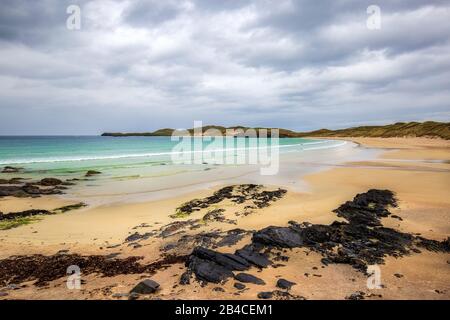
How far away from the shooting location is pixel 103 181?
76.2ft

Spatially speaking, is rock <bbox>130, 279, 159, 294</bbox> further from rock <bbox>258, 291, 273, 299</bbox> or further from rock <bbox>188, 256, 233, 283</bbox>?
rock <bbox>258, 291, 273, 299</bbox>

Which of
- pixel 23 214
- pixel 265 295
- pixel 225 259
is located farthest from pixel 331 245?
pixel 23 214

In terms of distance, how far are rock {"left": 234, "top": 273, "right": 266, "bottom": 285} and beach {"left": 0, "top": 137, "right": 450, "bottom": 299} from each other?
139mm

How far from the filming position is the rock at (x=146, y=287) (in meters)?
5.85

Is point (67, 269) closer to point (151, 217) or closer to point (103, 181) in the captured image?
point (151, 217)

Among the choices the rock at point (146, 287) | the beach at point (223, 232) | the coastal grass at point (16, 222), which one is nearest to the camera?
the rock at point (146, 287)

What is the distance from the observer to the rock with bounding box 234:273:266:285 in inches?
243

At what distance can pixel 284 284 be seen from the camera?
6.01 meters

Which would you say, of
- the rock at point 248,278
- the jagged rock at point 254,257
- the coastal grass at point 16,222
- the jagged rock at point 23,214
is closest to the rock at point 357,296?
the rock at point 248,278

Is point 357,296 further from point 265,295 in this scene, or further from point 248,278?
point 248,278

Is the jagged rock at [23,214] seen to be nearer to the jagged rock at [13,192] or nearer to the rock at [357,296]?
the jagged rock at [13,192]

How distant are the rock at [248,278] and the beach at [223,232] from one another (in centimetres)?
14

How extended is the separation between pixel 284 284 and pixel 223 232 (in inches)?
156
